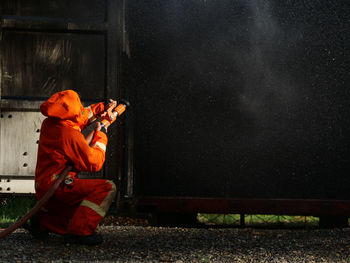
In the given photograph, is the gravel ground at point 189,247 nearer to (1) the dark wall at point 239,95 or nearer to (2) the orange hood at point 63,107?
(1) the dark wall at point 239,95

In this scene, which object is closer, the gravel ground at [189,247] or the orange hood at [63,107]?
the gravel ground at [189,247]

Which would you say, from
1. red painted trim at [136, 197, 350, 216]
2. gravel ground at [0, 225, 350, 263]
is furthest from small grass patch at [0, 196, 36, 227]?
red painted trim at [136, 197, 350, 216]

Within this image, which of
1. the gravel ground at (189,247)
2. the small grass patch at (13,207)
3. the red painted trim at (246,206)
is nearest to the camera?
the gravel ground at (189,247)

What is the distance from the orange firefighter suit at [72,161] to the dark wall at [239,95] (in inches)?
42.4

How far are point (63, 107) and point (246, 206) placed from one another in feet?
6.32

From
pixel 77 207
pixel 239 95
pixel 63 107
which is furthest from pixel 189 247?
pixel 239 95

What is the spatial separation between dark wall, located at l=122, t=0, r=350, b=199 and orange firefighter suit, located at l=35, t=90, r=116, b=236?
108 centimetres

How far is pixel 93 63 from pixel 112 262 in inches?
85.5

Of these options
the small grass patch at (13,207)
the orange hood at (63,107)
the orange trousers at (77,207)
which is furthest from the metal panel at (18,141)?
the orange hood at (63,107)

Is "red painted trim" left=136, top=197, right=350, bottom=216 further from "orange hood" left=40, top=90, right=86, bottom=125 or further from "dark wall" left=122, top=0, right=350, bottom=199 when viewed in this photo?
"orange hood" left=40, top=90, right=86, bottom=125

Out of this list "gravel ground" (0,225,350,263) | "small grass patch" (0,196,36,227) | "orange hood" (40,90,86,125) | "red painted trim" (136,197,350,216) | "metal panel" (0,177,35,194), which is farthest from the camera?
"small grass patch" (0,196,36,227)

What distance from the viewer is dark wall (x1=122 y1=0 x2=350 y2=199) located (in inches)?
190

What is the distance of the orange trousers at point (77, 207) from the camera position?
3748mm

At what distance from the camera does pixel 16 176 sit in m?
4.84
